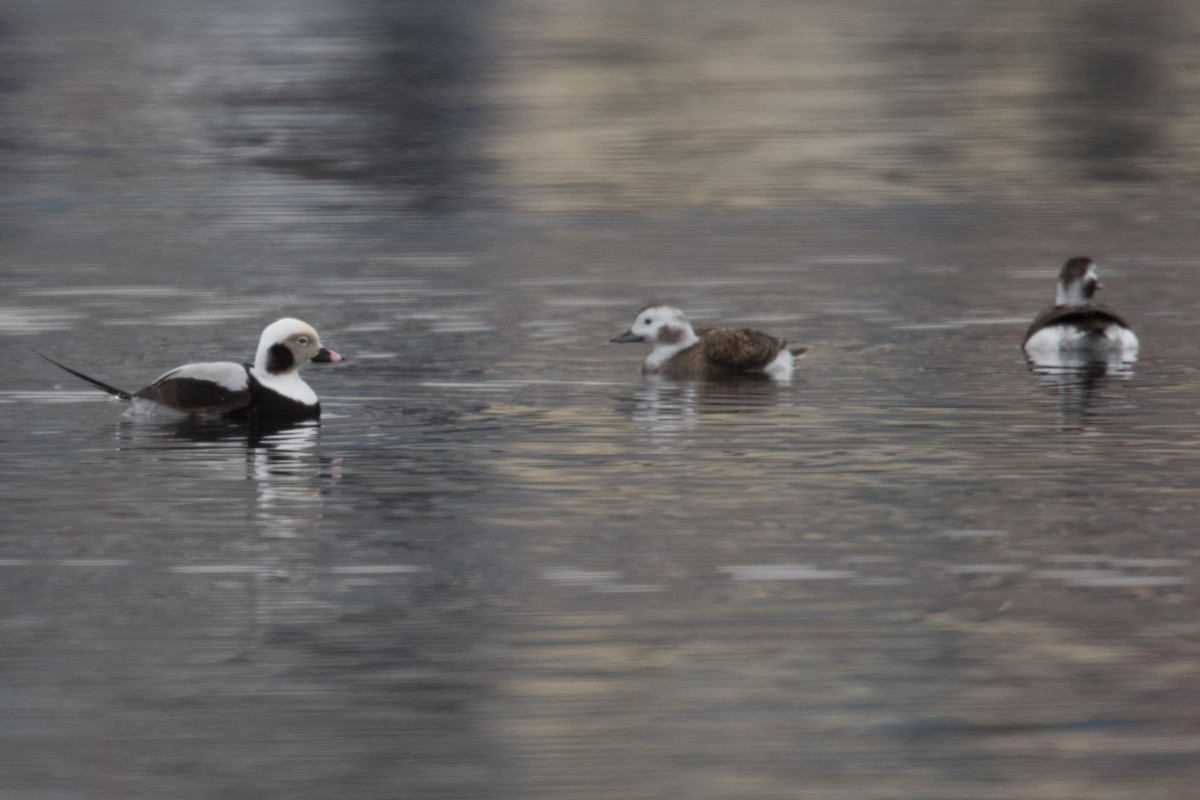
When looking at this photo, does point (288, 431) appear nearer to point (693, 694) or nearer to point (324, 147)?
point (693, 694)

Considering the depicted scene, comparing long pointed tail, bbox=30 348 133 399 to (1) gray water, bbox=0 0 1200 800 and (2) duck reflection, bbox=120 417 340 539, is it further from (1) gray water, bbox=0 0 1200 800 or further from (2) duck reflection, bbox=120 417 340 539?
Result: (2) duck reflection, bbox=120 417 340 539

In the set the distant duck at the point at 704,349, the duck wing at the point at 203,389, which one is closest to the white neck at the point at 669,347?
the distant duck at the point at 704,349

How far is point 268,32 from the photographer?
2002 inches

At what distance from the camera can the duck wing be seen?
13625mm

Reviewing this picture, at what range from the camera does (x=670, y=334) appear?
15641 mm

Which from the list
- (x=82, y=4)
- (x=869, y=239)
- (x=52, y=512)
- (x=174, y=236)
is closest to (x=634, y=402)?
(x=52, y=512)

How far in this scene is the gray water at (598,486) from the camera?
752cm

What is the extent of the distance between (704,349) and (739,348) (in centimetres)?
34

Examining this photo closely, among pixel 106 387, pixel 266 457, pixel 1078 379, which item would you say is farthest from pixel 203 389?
pixel 1078 379

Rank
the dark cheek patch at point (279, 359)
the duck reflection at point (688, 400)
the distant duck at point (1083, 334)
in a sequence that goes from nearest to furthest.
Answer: the duck reflection at point (688, 400)
the dark cheek patch at point (279, 359)
the distant duck at point (1083, 334)

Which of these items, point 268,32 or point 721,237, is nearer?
point 721,237

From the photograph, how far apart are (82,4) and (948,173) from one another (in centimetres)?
3998

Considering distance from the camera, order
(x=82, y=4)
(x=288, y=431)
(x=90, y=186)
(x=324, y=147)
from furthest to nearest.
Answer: (x=82, y=4)
(x=324, y=147)
(x=90, y=186)
(x=288, y=431)

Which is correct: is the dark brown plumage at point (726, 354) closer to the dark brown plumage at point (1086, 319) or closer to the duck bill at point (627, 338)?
the duck bill at point (627, 338)
